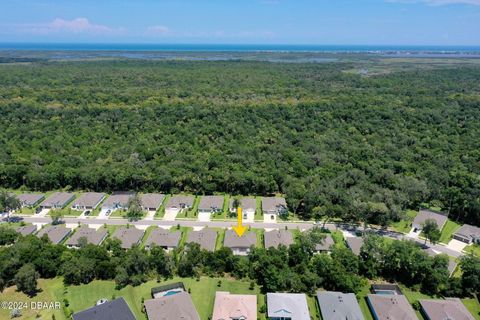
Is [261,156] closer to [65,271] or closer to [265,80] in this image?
[65,271]

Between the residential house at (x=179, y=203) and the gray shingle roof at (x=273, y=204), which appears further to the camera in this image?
the residential house at (x=179, y=203)

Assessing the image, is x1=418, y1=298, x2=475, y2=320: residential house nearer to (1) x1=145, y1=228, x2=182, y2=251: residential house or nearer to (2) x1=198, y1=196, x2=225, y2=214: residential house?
(1) x1=145, y1=228, x2=182, y2=251: residential house

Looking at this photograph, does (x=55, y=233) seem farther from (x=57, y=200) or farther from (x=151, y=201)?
(x=151, y=201)

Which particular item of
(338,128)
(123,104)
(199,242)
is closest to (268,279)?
(199,242)

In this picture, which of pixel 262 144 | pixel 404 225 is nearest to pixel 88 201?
pixel 262 144

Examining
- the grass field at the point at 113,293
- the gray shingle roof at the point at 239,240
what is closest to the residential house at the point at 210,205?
the gray shingle roof at the point at 239,240

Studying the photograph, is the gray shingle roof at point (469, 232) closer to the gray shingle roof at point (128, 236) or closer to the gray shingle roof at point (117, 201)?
the gray shingle roof at point (128, 236)

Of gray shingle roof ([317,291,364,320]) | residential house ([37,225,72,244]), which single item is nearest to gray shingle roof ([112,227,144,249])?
residential house ([37,225,72,244])
